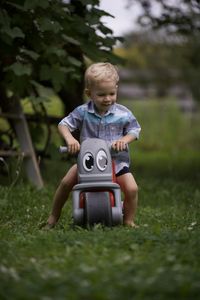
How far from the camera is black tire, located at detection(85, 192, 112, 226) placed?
4918 millimetres

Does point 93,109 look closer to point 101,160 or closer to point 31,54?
point 101,160

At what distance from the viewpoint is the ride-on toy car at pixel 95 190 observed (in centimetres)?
493

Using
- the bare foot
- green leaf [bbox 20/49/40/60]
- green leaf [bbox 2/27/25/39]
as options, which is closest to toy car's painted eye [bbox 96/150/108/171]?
the bare foot

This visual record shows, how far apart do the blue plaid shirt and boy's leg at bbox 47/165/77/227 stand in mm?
289

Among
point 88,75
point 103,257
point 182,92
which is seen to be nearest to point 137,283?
point 103,257

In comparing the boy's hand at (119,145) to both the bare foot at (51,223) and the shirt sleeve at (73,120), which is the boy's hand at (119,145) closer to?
the shirt sleeve at (73,120)

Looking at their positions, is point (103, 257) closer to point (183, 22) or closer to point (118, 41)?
point (118, 41)

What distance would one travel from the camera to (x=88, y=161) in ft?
16.3

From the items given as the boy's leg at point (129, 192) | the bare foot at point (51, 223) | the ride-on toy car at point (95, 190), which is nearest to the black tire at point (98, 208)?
the ride-on toy car at point (95, 190)

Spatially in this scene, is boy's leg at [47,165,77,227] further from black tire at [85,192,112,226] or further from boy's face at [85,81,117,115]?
boy's face at [85,81,117,115]

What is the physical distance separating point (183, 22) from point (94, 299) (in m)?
9.18

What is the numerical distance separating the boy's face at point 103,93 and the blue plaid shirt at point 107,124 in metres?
0.09

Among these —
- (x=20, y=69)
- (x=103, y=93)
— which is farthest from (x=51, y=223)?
(x=20, y=69)

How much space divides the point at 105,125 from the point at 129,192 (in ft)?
1.77
